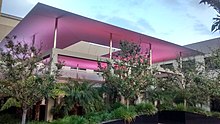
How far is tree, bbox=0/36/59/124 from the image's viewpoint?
6656 mm

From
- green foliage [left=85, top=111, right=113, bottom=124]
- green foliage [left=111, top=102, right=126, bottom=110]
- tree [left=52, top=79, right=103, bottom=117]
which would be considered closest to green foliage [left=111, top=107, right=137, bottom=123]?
green foliage [left=85, top=111, right=113, bottom=124]

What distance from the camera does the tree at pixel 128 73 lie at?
919cm

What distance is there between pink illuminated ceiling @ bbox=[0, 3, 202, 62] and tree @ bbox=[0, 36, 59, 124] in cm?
250

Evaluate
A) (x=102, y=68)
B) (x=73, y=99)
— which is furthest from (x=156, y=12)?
(x=73, y=99)

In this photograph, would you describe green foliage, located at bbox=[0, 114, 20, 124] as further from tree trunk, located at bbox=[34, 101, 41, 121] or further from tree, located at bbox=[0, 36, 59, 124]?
tree, located at bbox=[0, 36, 59, 124]

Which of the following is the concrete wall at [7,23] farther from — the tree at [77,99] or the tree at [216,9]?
the tree at [216,9]

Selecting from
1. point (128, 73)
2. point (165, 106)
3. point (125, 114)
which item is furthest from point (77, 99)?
point (165, 106)

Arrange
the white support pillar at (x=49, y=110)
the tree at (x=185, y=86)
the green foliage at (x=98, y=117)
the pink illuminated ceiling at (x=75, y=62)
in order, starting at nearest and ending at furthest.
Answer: the green foliage at (x=98, y=117) → the white support pillar at (x=49, y=110) → the tree at (x=185, y=86) → the pink illuminated ceiling at (x=75, y=62)

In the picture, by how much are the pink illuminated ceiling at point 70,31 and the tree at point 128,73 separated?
1.97m

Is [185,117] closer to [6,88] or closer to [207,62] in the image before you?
[207,62]

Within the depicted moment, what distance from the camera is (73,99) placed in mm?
8695

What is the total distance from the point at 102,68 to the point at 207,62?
22.4ft

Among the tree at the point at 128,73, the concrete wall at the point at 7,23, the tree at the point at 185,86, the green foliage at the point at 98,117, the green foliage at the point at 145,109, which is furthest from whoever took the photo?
the concrete wall at the point at 7,23

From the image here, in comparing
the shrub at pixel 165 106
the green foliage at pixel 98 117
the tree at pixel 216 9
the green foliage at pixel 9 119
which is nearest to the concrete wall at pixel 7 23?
the green foliage at pixel 9 119
